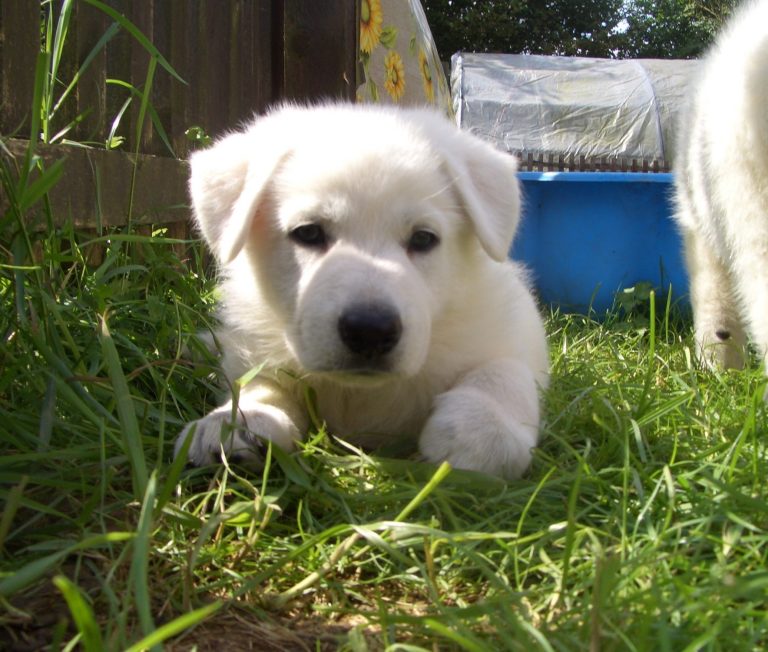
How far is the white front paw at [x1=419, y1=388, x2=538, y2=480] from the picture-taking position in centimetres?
217

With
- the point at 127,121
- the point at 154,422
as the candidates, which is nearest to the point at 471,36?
the point at 127,121

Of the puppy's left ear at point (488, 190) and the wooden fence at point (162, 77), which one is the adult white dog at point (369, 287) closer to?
the puppy's left ear at point (488, 190)

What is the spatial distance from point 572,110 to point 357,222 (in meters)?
12.3

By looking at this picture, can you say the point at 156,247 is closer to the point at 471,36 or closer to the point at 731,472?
the point at 731,472

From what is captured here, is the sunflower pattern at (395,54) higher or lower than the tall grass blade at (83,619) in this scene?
higher

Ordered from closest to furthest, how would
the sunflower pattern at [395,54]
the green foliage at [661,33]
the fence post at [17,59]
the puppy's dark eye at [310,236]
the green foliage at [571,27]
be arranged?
the puppy's dark eye at [310,236]
the fence post at [17,59]
the sunflower pattern at [395,54]
the green foliage at [571,27]
the green foliage at [661,33]

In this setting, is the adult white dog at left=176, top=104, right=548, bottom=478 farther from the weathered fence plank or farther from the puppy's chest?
the weathered fence plank

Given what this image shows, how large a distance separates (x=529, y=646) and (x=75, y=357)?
5.18ft

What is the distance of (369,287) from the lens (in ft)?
7.13

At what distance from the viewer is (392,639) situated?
1.47 meters

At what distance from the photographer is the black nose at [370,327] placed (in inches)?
84.4

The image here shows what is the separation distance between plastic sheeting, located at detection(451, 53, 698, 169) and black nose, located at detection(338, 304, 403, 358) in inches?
456

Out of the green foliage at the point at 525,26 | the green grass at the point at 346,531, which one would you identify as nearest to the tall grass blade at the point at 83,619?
the green grass at the point at 346,531

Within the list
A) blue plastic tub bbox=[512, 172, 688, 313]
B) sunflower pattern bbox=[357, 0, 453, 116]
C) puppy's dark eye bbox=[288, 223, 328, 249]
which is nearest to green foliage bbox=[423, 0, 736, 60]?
sunflower pattern bbox=[357, 0, 453, 116]
